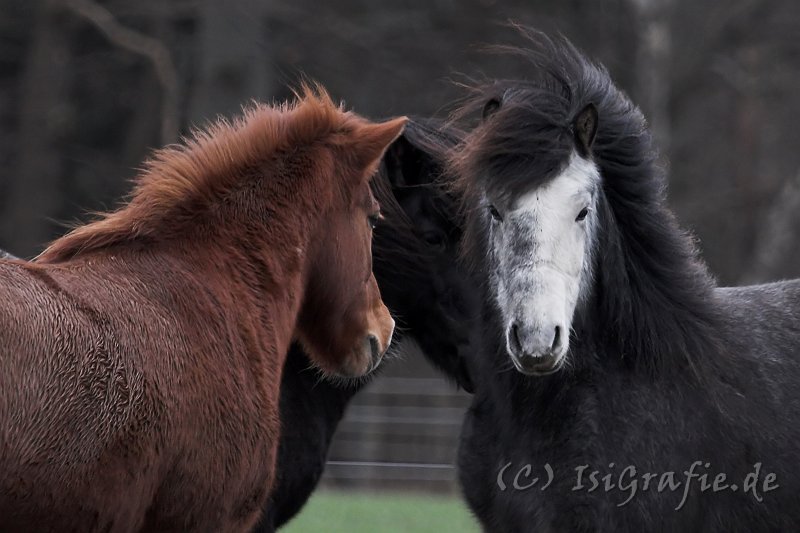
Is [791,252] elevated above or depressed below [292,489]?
below

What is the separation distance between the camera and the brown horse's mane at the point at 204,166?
425 cm

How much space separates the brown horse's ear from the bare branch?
9136mm

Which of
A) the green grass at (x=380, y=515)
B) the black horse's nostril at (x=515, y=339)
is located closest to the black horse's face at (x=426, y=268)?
the black horse's nostril at (x=515, y=339)

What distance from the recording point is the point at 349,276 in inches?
188

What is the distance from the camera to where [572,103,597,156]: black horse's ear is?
4.59 metres

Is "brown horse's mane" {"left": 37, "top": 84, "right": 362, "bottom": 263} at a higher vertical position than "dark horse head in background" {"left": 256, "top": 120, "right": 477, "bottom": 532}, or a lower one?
higher

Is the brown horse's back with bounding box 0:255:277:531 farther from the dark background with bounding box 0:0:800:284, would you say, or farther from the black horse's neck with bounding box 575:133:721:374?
the dark background with bounding box 0:0:800:284

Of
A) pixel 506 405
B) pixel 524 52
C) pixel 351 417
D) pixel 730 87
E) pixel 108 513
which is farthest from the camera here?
pixel 730 87

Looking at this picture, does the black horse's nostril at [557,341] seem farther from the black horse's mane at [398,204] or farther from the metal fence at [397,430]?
the metal fence at [397,430]

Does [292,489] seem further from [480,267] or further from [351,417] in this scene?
[351,417]

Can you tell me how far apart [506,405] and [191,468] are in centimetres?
136

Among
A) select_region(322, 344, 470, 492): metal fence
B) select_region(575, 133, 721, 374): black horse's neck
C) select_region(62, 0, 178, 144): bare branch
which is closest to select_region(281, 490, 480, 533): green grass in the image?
select_region(322, 344, 470, 492): metal fence

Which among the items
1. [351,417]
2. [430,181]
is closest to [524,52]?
[430,181]

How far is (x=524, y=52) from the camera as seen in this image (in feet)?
16.6
